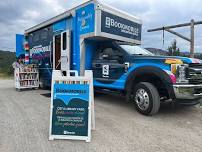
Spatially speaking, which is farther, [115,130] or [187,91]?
[187,91]

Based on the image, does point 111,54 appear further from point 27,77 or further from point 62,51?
point 27,77

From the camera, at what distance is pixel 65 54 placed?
8289 mm

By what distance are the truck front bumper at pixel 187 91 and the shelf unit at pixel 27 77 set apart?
6979mm

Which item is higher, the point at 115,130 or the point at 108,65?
the point at 108,65

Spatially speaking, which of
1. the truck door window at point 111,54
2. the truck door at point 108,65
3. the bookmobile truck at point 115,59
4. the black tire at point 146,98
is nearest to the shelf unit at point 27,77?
the bookmobile truck at point 115,59

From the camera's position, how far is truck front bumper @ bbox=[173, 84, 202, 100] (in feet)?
17.4

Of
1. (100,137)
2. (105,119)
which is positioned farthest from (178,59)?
(100,137)

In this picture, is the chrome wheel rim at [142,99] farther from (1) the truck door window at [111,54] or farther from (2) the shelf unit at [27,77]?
(2) the shelf unit at [27,77]

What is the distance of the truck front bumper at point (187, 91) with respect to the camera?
531 cm

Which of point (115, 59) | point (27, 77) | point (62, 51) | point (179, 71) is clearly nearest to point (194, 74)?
point (179, 71)

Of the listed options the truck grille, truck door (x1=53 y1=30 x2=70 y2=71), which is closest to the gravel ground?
the truck grille

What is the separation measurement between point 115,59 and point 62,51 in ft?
7.90

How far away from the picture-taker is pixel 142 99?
576 centimetres

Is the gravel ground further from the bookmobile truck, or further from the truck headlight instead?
the truck headlight
